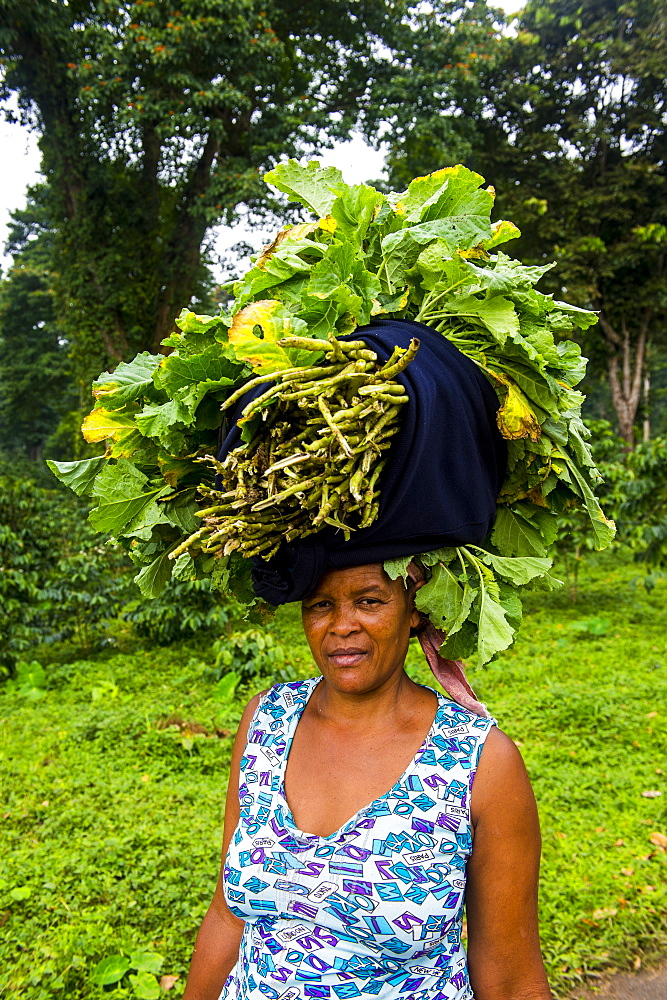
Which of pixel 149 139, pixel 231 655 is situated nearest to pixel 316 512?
pixel 231 655

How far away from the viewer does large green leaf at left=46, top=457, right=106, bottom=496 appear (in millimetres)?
1841

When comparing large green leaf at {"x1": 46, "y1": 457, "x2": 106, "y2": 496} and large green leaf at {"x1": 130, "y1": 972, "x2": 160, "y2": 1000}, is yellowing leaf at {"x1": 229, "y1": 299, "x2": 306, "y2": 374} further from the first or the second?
large green leaf at {"x1": 130, "y1": 972, "x2": 160, "y2": 1000}

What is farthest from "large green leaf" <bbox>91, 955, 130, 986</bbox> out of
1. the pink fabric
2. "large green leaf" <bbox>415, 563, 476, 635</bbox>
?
"large green leaf" <bbox>415, 563, 476, 635</bbox>

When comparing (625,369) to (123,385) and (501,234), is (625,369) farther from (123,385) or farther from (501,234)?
(123,385)

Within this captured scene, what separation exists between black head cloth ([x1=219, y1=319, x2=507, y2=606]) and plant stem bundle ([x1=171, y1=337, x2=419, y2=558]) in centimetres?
4

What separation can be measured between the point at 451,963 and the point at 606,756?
439cm

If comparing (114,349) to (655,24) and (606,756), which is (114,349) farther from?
(655,24)

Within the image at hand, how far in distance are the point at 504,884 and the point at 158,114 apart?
1123 centimetres

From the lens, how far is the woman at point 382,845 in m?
1.50

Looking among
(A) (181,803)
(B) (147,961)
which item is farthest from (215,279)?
(B) (147,961)

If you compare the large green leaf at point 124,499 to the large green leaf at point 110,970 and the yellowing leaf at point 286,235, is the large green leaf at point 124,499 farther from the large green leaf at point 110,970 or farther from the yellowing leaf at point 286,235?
the large green leaf at point 110,970

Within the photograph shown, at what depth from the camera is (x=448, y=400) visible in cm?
153

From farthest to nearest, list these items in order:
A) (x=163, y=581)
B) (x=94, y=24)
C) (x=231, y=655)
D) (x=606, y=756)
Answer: (x=94, y=24) → (x=231, y=655) → (x=606, y=756) → (x=163, y=581)

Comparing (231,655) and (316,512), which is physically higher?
(316,512)
